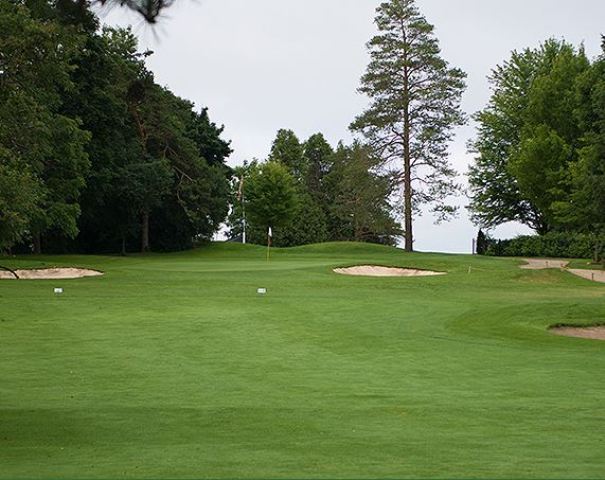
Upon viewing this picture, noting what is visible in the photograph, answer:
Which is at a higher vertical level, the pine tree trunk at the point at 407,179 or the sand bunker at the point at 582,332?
the pine tree trunk at the point at 407,179

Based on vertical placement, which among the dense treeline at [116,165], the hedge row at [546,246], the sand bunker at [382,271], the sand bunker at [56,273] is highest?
the dense treeline at [116,165]

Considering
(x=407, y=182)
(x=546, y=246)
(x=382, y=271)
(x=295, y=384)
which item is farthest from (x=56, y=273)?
(x=546, y=246)

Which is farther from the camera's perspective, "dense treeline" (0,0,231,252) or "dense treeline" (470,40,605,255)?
"dense treeline" (470,40,605,255)

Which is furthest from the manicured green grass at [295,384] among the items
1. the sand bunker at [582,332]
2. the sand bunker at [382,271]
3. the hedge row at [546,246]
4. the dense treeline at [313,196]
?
the dense treeline at [313,196]

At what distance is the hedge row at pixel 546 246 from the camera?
165ft

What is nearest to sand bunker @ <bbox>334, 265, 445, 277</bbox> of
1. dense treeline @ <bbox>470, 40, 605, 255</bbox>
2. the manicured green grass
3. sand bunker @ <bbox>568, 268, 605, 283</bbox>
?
sand bunker @ <bbox>568, 268, 605, 283</bbox>

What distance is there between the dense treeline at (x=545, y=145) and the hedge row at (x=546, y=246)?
0.67 metres

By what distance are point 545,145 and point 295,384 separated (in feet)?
144

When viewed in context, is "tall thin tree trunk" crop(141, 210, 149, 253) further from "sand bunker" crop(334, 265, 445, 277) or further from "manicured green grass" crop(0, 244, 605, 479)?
"manicured green grass" crop(0, 244, 605, 479)

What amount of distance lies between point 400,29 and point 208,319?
37.2 meters

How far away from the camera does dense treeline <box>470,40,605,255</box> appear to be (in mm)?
38844

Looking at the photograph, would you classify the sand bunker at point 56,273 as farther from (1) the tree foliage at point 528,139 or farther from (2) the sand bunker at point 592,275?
(1) the tree foliage at point 528,139

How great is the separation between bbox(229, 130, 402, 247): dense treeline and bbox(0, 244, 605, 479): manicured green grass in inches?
1071

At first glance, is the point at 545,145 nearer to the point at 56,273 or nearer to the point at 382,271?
the point at 382,271
